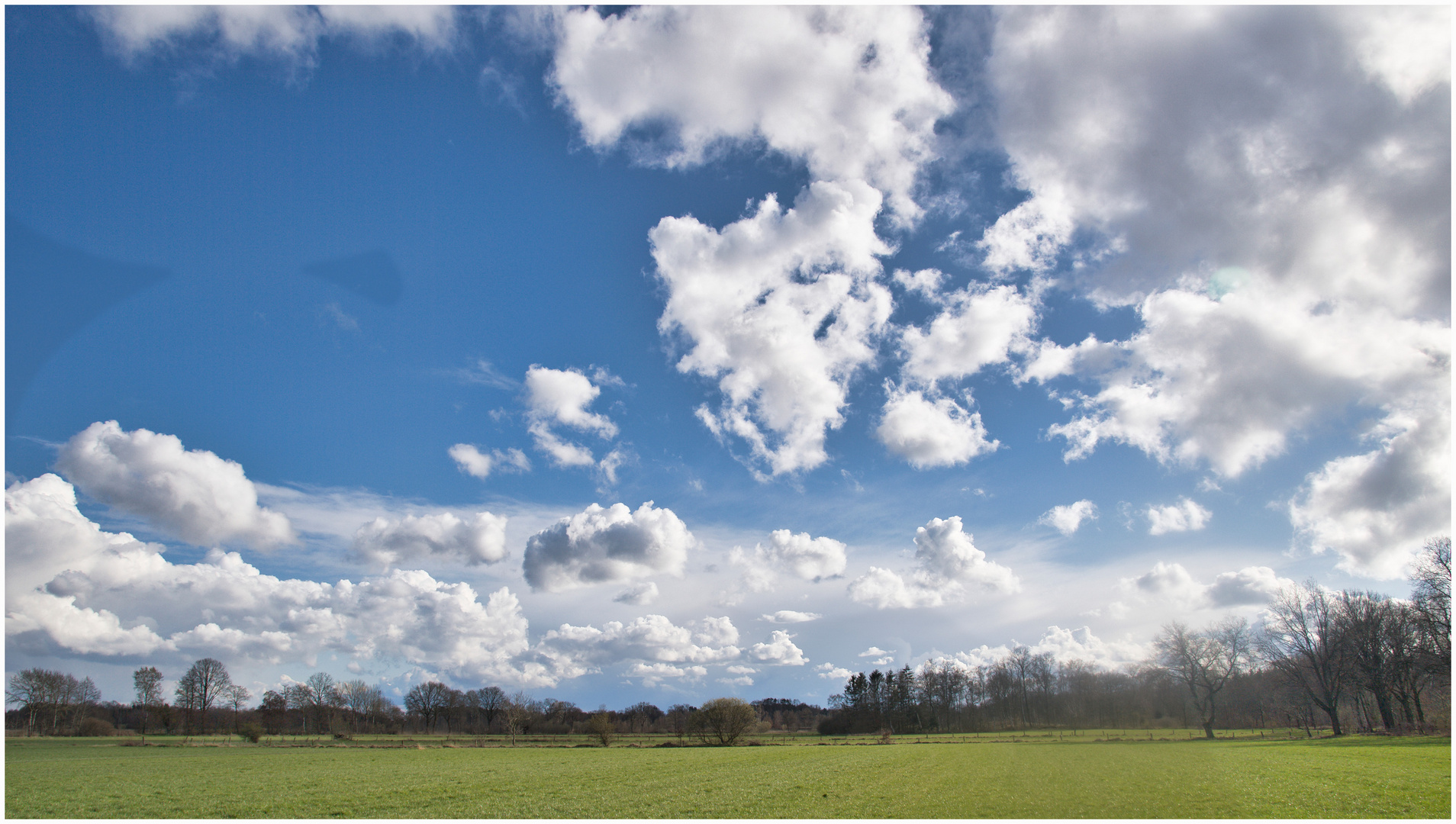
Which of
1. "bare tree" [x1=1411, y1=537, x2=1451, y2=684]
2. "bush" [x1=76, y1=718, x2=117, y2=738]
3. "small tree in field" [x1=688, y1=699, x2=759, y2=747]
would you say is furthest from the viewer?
"bush" [x1=76, y1=718, x2=117, y2=738]

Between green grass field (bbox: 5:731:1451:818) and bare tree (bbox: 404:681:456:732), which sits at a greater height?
green grass field (bbox: 5:731:1451:818)

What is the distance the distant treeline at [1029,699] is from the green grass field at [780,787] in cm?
2157

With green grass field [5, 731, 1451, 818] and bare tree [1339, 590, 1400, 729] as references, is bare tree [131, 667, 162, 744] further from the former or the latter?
bare tree [1339, 590, 1400, 729]

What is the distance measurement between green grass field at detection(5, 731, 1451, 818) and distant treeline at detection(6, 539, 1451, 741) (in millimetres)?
21570

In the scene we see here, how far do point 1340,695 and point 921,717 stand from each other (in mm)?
66898

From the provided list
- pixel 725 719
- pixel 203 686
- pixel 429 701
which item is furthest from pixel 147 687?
pixel 725 719

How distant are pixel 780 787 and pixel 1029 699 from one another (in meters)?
107

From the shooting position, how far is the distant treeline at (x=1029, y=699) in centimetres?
6262

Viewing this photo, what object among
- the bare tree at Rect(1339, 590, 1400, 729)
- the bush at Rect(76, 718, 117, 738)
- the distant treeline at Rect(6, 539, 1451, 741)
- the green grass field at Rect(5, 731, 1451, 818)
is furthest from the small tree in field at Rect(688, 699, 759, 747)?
the bush at Rect(76, 718, 117, 738)

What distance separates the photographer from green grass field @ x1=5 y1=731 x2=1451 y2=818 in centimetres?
2164

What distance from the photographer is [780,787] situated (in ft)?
93.7

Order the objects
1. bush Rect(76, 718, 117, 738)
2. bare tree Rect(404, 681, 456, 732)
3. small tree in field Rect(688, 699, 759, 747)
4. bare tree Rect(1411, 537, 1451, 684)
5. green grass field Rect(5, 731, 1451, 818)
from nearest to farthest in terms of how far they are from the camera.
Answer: green grass field Rect(5, 731, 1451, 818) → bare tree Rect(1411, 537, 1451, 684) → small tree in field Rect(688, 699, 759, 747) → bush Rect(76, 718, 117, 738) → bare tree Rect(404, 681, 456, 732)

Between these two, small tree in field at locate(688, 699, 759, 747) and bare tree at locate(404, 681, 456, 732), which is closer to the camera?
small tree in field at locate(688, 699, 759, 747)

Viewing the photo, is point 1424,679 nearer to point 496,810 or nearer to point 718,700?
point 718,700
